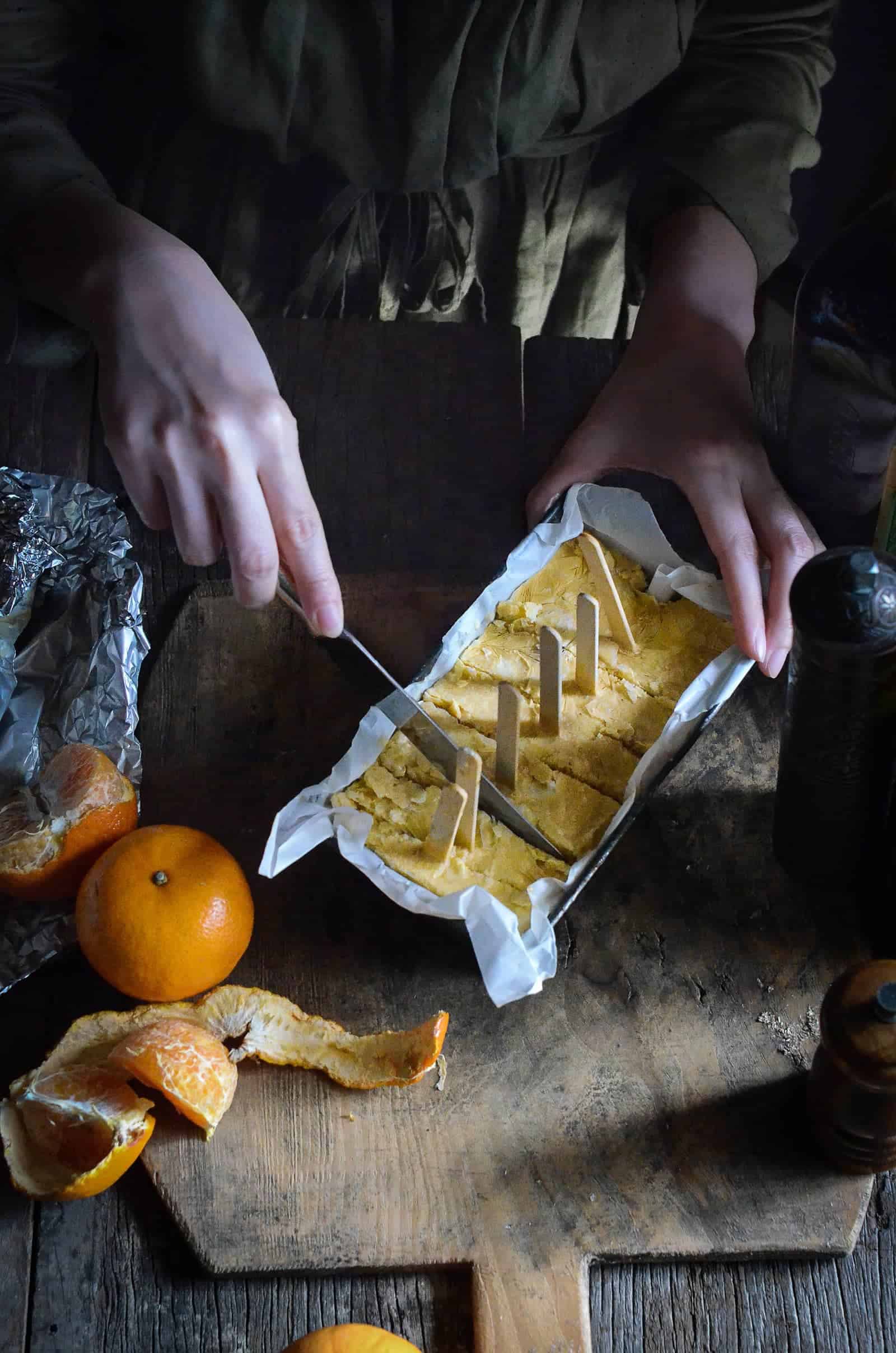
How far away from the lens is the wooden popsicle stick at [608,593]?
39.9 inches

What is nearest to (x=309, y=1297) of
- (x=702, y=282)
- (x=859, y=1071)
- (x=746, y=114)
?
(x=859, y=1071)

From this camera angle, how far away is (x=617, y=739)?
0.98 meters

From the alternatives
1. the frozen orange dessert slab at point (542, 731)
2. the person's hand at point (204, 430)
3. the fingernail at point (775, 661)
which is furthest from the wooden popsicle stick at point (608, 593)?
the person's hand at point (204, 430)

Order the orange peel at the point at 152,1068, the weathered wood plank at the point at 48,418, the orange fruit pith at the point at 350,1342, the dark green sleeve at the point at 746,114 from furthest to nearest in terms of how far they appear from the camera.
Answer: the weathered wood plank at the point at 48,418, the dark green sleeve at the point at 746,114, the orange peel at the point at 152,1068, the orange fruit pith at the point at 350,1342

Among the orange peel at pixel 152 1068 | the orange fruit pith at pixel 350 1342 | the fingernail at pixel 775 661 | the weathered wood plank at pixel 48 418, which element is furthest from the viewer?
the weathered wood plank at pixel 48 418

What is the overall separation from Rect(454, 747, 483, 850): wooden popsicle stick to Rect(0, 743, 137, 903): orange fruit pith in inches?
11.0

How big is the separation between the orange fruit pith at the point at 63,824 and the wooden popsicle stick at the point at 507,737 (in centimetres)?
31

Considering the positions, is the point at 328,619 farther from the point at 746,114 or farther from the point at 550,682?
the point at 746,114

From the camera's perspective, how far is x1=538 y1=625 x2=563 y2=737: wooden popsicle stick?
3.02 ft

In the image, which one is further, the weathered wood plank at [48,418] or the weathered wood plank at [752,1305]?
the weathered wood plank at [48,418]

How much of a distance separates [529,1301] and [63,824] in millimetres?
487

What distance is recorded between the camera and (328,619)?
912 millimetres

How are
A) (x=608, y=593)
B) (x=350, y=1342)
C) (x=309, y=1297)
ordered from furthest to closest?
1. (x=608, y=593)
2. (x=309, y=1297)
3. (x=350, y=1342)

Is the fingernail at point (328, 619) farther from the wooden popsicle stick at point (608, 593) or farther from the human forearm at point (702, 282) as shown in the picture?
the human forearm at point (702, 282)
